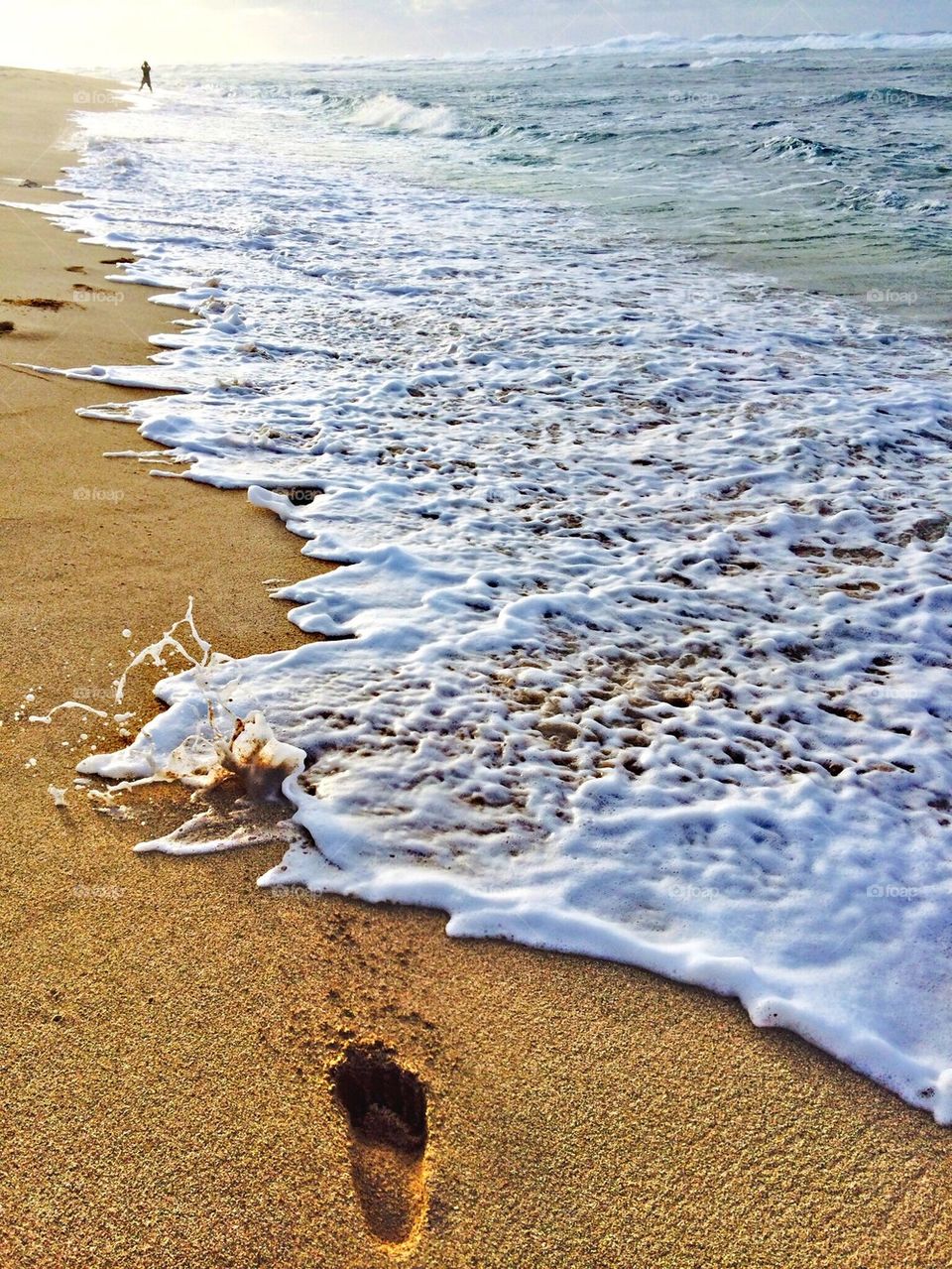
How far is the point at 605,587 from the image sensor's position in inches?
151

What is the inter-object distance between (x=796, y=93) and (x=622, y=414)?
30.9 m

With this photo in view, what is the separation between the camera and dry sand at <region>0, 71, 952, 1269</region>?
1.61 meters

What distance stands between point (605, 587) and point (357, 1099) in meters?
2.45

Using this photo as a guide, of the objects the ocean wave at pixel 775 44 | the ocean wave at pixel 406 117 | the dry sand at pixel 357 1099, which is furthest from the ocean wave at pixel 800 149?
the ocean wave at pixel 775 44

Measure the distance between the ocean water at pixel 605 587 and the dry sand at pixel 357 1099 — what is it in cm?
15

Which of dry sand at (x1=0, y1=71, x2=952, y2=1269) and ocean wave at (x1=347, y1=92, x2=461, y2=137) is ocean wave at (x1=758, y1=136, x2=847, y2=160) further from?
dry sand at (x1=0, y1=71, x2=952, y2=1269)

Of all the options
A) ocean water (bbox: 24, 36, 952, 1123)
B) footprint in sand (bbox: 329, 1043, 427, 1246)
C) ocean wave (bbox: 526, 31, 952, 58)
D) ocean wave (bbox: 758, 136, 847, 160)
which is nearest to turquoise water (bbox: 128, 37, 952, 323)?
ocean wave (bbox: 758, 136, 847, 160)

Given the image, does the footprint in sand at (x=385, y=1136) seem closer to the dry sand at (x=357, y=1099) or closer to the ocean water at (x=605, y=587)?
the dry sand at (x=357, y=1099)

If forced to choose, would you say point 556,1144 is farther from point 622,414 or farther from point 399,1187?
point 622,414

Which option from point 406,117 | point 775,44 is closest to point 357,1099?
point 406,117

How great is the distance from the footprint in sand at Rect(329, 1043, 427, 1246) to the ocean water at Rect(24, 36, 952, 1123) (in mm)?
452

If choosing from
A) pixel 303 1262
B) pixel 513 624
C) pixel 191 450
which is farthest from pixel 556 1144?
pixel 191 450

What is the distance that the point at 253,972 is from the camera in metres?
2.05

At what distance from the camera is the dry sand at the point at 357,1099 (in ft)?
5.28
